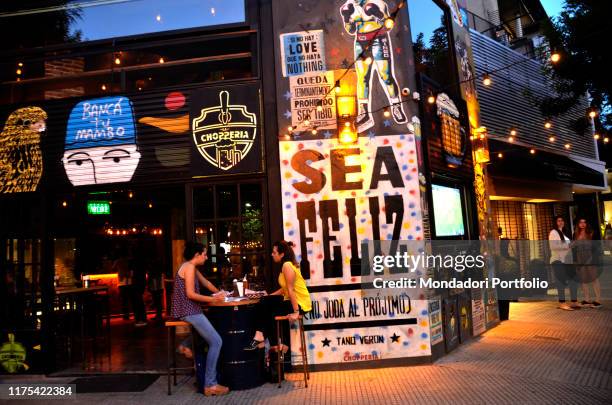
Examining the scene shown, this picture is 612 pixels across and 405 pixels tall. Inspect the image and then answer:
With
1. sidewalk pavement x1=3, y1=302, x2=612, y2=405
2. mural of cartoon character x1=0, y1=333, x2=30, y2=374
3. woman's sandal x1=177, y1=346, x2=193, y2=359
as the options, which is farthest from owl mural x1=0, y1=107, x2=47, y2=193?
woman's sandal x1=177, y1=346, x2=193, y2=359

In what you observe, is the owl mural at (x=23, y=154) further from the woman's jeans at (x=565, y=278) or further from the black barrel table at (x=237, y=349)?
the woman's jeans at (x=565, y=278)

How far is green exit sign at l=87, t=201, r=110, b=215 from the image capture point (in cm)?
1252

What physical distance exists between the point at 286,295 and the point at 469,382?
246 cm

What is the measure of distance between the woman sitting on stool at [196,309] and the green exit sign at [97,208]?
27.4ft

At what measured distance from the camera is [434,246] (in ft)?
21.4

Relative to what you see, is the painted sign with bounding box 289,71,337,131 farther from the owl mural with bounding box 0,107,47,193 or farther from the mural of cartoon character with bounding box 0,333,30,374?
the mural of cartoon character with bounding box 0,333,30,374

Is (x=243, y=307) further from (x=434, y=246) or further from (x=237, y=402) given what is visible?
(x=434, y=246)

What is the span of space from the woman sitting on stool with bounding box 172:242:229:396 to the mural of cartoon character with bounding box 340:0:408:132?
119 inches

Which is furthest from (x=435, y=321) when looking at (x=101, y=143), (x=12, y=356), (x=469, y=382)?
(x=12, y=356)

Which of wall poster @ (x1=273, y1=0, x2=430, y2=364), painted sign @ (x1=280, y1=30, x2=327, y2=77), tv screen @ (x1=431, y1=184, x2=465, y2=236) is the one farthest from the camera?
tv screen @ (x1=431, y1=184, x2=465, y2=236)

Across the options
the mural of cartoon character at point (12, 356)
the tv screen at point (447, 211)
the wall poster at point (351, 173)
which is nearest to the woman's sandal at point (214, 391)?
the wall poster at point (351, 173)

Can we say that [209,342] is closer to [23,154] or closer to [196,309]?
[196,309]

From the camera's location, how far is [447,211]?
7266 millimetres

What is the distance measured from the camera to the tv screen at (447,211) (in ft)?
22.6
